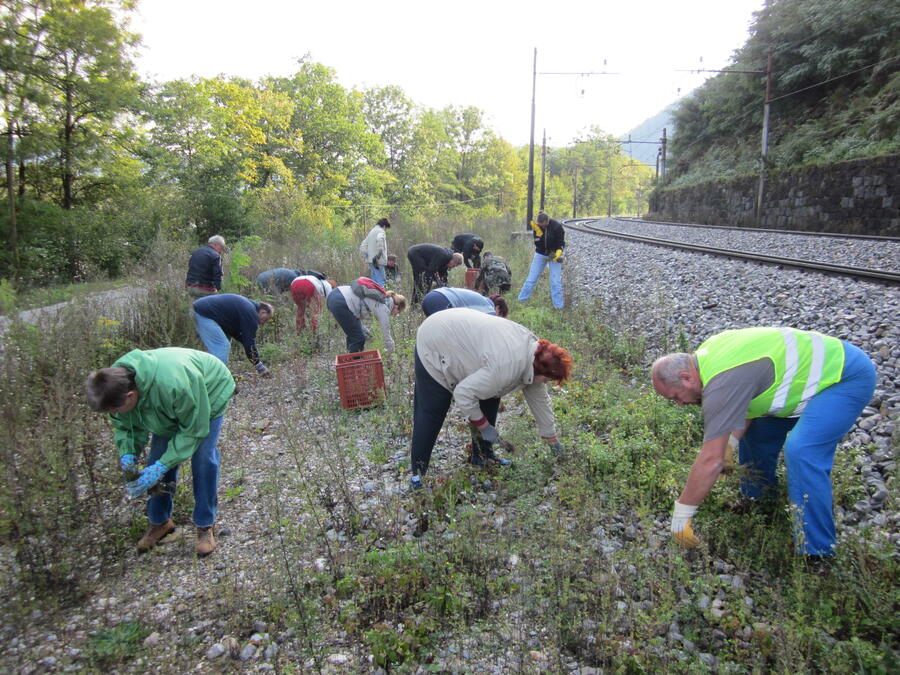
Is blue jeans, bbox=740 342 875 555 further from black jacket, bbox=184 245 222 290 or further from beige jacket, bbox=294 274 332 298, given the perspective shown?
black jacket, bbox=184 245 222 290

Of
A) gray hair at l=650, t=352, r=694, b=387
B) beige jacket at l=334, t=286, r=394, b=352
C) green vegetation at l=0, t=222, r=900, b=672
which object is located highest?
gray hair at l=650, t=352, r=694, b=387

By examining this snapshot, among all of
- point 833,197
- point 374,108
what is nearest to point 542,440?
point 833,197

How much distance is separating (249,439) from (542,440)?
2925 mm

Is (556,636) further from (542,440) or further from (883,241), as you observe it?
(883,241)

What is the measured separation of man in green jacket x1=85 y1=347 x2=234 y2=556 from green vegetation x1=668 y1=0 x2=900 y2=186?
1822 cm

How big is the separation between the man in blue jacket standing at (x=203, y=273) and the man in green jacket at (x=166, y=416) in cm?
458

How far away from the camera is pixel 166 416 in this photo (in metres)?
3.00

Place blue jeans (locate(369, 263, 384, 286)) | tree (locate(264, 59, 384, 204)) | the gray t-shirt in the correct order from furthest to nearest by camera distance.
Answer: tree (locate(264, 59, 384, 204)) < blue jeans (locate(369, 263, 384, 286)) < the gray t-shirt

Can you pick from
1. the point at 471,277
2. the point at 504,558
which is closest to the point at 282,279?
the point at 471,277

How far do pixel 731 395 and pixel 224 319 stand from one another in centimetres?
560

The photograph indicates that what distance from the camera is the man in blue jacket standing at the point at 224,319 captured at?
6027 mm

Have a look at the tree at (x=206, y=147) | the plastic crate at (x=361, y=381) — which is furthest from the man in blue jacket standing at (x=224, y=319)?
the tree at (x=206, y=147)

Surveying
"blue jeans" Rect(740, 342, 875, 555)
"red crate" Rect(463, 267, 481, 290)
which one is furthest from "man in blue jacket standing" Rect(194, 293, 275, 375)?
"blue jeans" Rect(740, 342, 875, 555)

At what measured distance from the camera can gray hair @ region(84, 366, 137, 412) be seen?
2.56 meters
